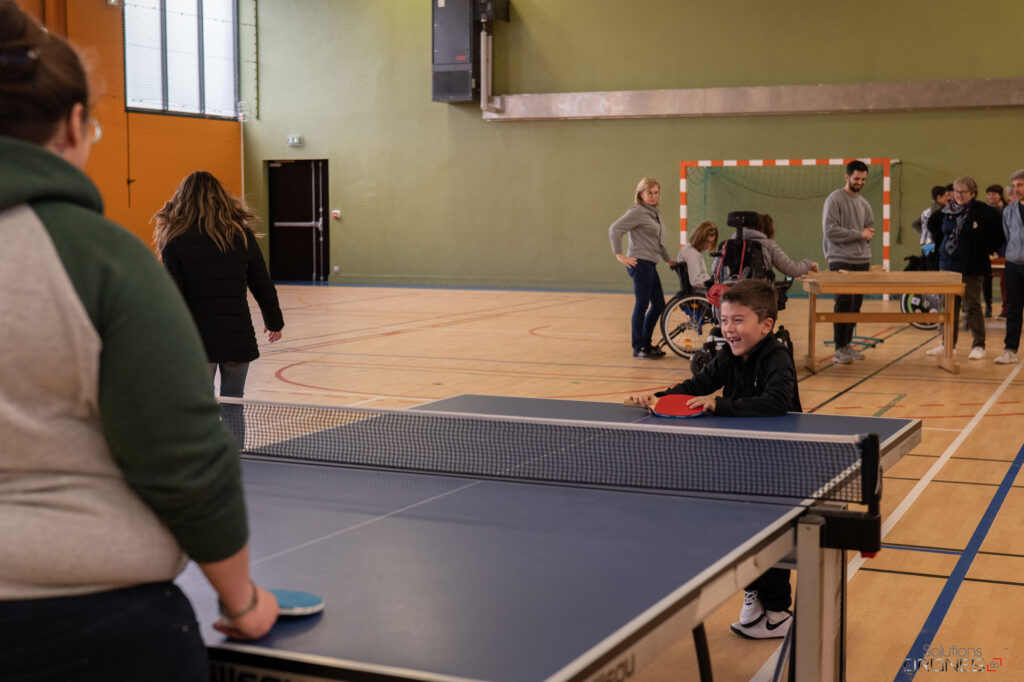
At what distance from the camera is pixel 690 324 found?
940 cm

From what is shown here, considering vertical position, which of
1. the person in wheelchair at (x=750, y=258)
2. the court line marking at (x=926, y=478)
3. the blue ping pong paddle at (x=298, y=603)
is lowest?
the court line marking at (x=926, y=478)

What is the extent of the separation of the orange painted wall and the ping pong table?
15.3m

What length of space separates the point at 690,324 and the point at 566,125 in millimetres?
9389

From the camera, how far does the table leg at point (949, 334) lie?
8523 millimetres

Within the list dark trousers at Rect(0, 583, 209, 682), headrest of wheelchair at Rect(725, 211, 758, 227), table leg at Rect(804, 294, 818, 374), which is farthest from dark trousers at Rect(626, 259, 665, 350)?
dark trousers at Rect(0, 583, 209, 682)

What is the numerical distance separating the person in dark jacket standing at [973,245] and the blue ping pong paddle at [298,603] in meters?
8.60

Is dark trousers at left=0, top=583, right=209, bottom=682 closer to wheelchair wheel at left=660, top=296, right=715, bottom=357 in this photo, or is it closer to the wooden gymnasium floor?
the wooden gymnasium floor

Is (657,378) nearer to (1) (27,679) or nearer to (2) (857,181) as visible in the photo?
(2) (857,181)

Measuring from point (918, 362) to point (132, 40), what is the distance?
14.1 m

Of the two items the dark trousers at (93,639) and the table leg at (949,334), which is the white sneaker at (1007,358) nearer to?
the table leg at (949,334)

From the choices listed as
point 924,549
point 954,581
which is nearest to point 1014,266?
point 924,549

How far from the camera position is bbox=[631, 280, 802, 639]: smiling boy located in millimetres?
3301

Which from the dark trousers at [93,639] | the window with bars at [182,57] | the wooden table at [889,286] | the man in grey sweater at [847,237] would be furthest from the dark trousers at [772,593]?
the window with bars at [182,57]

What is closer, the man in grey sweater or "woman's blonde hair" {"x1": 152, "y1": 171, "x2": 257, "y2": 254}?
"woman's blonde hair" {"x1": 152, "y1": 171, "x2": 257, "y2": 254}
